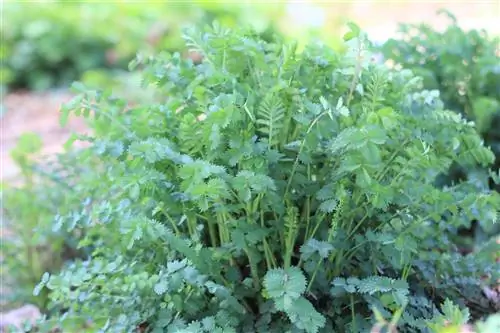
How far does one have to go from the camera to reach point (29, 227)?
9.54 feet

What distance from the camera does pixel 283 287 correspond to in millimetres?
1767

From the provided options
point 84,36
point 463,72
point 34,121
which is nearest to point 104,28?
point 84,36

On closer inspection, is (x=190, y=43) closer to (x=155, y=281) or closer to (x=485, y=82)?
(x=155, y=281)

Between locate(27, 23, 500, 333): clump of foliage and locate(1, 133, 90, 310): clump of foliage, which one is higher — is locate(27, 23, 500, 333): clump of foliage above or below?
above

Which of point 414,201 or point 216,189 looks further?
point 414,201

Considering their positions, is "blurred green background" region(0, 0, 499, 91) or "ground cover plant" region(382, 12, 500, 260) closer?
"ground cover plant" region(382, 12, 500, 260)

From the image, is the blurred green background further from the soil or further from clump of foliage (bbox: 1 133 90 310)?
clump of foliage (bbox: 1 133 90 310)

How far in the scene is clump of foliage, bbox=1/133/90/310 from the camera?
112 inches

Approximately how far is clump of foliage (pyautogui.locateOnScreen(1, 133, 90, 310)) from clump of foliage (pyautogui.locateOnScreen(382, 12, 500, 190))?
1340 millimetres

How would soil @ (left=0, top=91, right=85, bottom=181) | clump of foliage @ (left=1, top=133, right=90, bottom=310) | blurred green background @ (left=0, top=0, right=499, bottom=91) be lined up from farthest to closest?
blurred green background @ (left=0, top=0, right=499, bottom=91), soil @ (left=0, top=91, right=85, bottom=181), clump of foliage @ (left=1, top=133, right=90, bottom=310)

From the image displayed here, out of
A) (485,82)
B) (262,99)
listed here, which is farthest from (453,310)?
(485,82)

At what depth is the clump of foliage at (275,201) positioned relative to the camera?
1866 millimetres

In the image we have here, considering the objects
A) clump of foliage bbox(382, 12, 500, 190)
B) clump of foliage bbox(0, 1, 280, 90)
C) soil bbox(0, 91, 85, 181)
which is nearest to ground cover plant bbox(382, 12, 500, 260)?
clump of foliage bbox(382, 12, 500, 190)

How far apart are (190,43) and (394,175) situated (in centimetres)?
70
